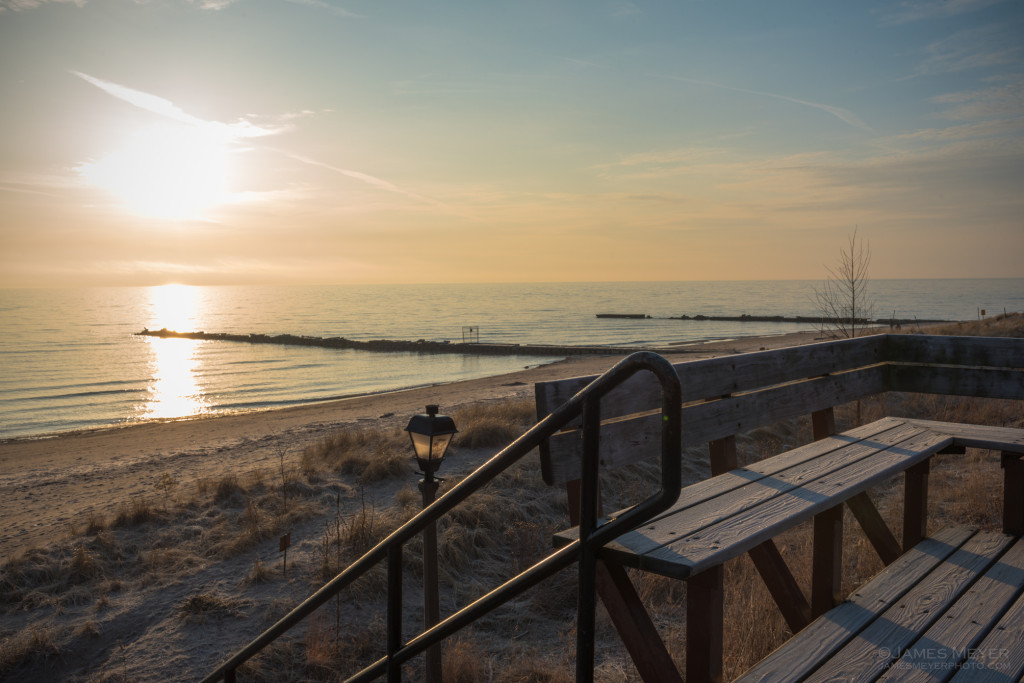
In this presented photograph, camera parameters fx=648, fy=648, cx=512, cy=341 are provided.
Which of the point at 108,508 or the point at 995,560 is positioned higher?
the point at 995,560

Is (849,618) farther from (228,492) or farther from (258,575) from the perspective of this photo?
(228,492)

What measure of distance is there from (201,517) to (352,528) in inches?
99.6

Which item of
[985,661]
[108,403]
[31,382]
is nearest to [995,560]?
[985,661]

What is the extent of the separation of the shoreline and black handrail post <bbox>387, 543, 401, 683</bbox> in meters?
6.71

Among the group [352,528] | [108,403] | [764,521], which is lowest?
[108,403]

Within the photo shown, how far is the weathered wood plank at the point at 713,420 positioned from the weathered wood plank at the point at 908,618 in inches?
43.9

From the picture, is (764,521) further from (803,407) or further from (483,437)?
(483,437)

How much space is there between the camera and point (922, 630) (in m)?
2.48

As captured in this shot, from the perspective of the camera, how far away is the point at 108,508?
955 centimetres

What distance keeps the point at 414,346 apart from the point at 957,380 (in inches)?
2061

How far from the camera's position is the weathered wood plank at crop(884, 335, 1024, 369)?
4.99 m

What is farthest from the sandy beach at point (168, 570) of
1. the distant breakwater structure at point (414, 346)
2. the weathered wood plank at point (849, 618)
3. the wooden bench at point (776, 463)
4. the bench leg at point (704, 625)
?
the distant breakwater structure at point (414, 346)

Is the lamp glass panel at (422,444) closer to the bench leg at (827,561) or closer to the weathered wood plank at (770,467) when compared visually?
the weathered wood plank at (770,467)

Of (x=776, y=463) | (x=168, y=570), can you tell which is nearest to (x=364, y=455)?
(x=168, y=570)
